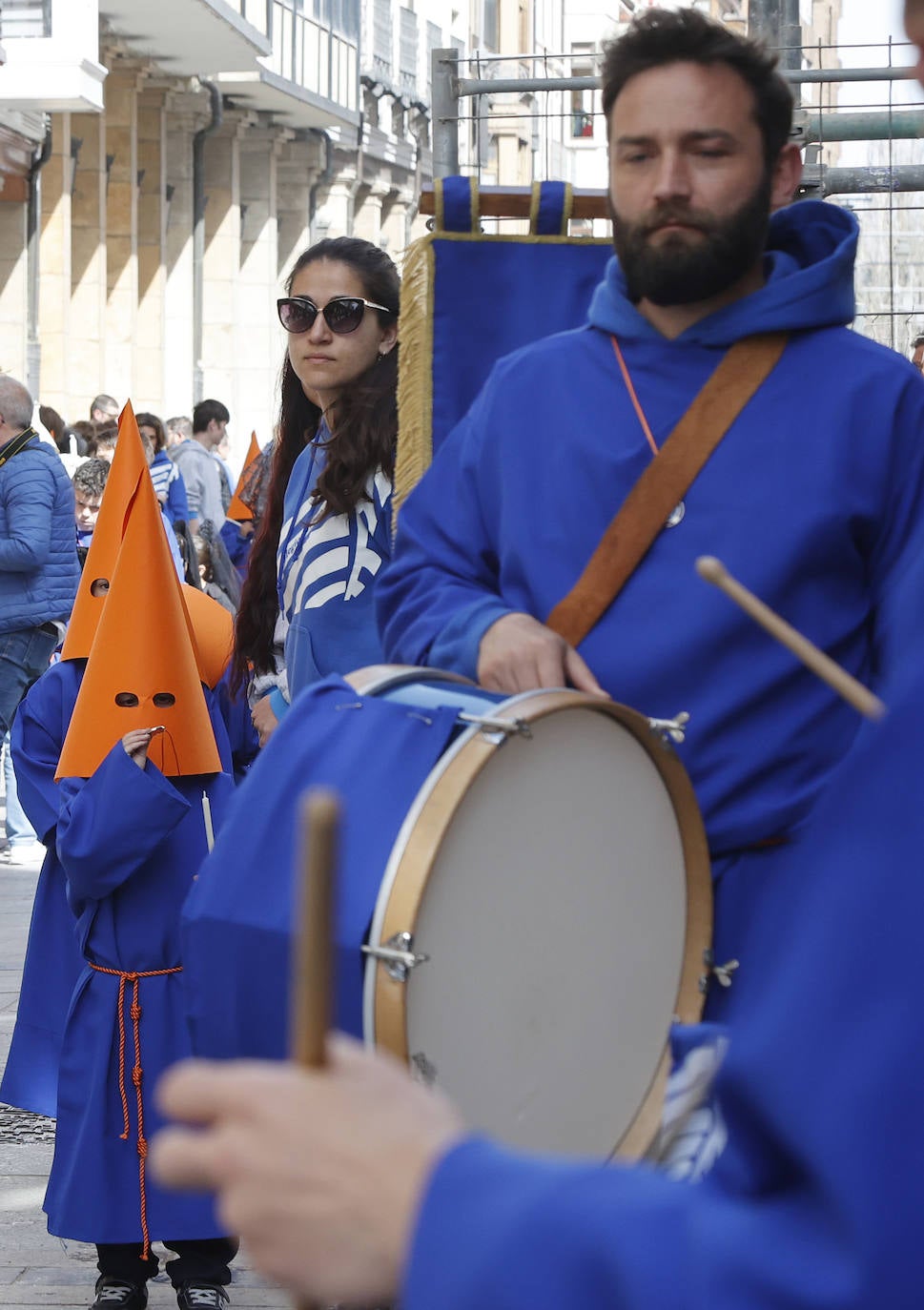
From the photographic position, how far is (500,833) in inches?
73.2

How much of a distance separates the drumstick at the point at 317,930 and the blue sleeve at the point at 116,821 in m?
2.96

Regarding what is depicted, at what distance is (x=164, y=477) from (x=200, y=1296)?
7.04m

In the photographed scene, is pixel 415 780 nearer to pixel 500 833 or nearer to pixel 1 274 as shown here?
pixel 500 833

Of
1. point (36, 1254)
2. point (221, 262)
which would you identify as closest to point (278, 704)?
point (36, 1254)

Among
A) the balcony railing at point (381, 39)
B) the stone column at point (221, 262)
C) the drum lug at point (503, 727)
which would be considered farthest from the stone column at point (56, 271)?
the drum lug at point (503, 727)

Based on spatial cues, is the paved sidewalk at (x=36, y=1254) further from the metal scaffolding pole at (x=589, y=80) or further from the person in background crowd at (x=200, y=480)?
the person in background crowd at (x=200, y=480)

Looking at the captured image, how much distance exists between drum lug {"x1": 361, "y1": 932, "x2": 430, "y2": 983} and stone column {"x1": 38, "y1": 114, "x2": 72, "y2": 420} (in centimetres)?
2023

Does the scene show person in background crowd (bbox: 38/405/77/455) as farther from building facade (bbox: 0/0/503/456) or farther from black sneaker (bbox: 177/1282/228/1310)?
black sneaker (bbox: 177/1282/228/1310)

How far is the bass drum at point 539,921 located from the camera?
5.85 feet

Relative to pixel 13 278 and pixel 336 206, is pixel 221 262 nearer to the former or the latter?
pixel 336 206

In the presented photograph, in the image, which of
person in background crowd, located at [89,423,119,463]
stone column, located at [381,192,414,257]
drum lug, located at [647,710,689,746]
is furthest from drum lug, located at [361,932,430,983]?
stone column, located at [381,192,414,257]

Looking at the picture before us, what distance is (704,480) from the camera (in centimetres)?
235

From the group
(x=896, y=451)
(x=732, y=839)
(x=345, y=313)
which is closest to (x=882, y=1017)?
(x=732, y=839)

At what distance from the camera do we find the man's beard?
2412mm
